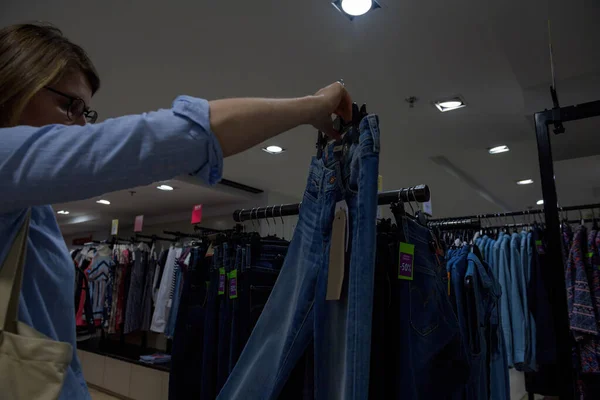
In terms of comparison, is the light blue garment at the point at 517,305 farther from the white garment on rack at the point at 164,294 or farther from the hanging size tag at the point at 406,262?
the white garment on rack at the point at 164,294

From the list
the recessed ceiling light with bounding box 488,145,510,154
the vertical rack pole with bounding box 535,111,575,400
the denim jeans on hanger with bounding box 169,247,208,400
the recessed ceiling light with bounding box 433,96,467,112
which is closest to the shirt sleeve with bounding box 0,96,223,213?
the denim jeans on hanger with bounding box 169,247,208,400

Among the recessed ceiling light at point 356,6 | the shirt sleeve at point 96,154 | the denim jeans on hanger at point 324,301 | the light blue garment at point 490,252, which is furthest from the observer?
the light blue garment at point 490,252

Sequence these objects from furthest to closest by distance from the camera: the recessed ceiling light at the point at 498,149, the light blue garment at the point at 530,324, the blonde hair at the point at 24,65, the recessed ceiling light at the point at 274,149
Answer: the recessed ceiling light at the point at 274,149 → the recessed ceiling light at the point at 498,149 → the light blue garment at the point at 530,324 → the blonde hair at the point at 24,65

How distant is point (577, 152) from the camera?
1.75m

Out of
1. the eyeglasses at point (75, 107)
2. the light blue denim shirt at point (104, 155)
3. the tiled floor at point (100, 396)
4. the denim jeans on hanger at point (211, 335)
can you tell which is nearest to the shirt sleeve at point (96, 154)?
the light blue denim shirt at point (104, 155)

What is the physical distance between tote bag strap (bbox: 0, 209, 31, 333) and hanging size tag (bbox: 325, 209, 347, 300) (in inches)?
21.9

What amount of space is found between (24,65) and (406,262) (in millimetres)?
986

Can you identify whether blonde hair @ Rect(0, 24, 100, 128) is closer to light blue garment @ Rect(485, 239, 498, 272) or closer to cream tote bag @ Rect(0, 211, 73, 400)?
cream tote bag @ Rect(0, 211, 73, 400)

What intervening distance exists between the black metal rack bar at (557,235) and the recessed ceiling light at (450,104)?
5.37ft

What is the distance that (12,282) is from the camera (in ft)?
1.69

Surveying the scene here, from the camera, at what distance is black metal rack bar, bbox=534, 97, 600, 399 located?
159 centimetres

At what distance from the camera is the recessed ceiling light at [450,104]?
3.37 meters

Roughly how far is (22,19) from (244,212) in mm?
2117

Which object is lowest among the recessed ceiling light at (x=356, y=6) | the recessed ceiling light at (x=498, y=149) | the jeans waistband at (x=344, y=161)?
the jeans waistband at (x=344, y=161)
